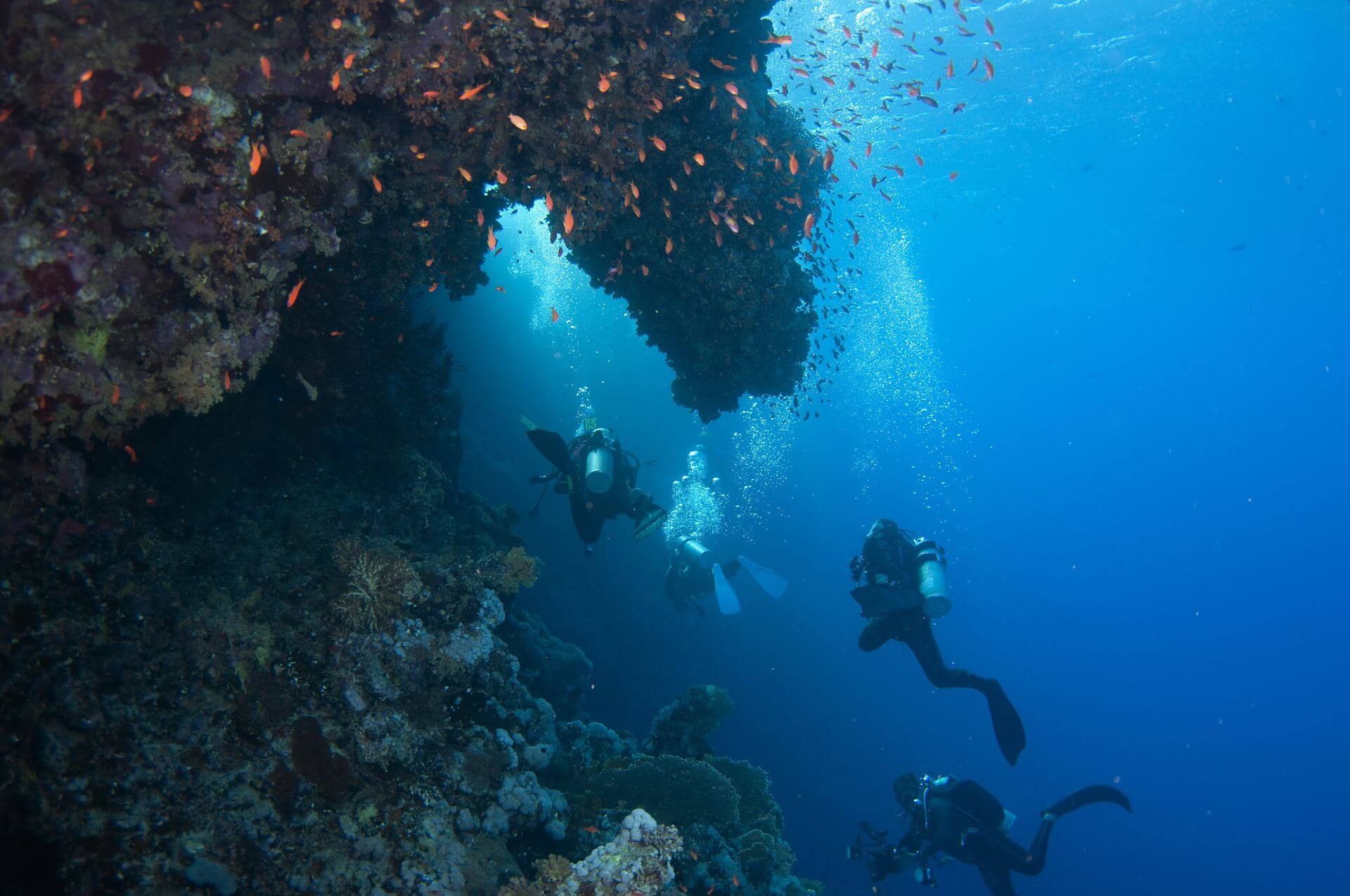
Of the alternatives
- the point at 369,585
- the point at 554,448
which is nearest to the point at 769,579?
the point at 554,448

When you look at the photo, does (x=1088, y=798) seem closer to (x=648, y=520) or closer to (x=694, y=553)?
(x=694, y=553)

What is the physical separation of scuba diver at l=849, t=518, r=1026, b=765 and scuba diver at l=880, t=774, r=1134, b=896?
1915mm

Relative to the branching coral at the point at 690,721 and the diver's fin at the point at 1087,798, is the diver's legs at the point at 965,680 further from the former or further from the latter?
the diver's fin at the point at 1087,798

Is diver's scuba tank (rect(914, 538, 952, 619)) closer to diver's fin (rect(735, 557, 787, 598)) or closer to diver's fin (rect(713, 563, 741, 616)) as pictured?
diver's fin (rect(735, 557, 787, 598))

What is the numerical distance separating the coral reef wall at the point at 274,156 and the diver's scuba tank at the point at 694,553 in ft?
37.7

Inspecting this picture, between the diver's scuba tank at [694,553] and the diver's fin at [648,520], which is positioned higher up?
the diver's scuba tank at [694,553]

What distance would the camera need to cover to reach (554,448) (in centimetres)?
908

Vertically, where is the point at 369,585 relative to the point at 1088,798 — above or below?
below

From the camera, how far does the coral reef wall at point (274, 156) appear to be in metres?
2.91

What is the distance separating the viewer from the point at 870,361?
70938 mm

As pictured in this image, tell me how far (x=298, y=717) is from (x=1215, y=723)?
220 feet

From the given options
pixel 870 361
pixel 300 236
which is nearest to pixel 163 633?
pixel 300 236

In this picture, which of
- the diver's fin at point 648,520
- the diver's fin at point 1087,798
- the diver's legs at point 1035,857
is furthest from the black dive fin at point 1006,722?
the diver's fin at point 648,520

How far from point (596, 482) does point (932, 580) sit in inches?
227
